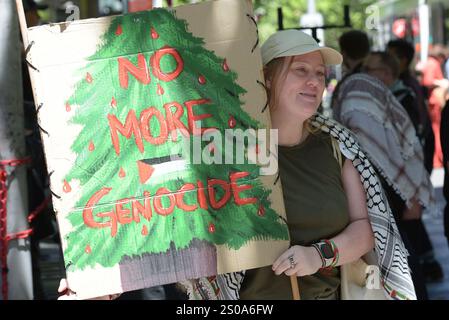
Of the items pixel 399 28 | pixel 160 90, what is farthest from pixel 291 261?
pixel 399 28

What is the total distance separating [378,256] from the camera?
10.9 feet

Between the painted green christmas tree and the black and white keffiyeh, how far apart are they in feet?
1.20

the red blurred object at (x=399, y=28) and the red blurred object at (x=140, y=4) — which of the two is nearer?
the red blurred object at (x=140, y=4)

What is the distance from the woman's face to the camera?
3.21 meters

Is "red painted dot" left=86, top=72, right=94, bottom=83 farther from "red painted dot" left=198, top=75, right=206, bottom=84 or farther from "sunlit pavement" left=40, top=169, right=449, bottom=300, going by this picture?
"sunlit pavement" left=40, top=169, right=449, bottom=300

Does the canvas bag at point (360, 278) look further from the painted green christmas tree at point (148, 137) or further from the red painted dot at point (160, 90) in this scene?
the red painted dot at point (160, 90)

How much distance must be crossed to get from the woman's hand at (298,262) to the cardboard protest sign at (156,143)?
7 centimetres

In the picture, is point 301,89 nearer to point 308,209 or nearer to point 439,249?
point 308,209

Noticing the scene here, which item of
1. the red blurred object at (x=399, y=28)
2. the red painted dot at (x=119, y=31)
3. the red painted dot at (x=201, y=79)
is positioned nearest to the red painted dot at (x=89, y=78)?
the red painted dot at (x=119, y=31)

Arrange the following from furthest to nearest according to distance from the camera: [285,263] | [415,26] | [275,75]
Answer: [415,26]
[275,75]
[285,263]

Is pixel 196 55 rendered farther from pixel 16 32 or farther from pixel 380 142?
pixel 380 142

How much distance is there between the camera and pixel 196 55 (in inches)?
115

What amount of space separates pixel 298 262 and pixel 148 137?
64 cm

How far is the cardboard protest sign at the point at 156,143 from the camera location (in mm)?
2842
